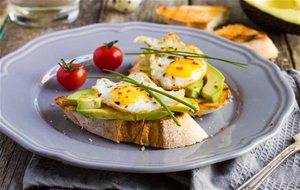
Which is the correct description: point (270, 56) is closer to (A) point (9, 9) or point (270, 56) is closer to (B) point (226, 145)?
(B) point (226, 145)

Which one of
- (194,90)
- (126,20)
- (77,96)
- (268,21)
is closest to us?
(77,96)

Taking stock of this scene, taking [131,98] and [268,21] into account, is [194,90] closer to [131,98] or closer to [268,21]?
[131,98]

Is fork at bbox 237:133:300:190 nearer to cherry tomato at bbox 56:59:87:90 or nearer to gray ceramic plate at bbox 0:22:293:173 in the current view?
gray ceramic plate at bbox 0:22:293:173

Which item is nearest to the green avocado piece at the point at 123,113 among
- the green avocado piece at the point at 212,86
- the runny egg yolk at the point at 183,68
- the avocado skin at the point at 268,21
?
the green avocado piece at the point at 212,86

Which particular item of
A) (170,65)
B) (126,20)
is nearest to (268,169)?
(170,65)

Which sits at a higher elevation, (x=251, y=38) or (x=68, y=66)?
(x=68, y=66)

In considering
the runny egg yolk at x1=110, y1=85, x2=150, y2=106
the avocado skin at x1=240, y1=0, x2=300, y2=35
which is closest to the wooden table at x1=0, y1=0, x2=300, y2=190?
the avocado skin at x1=240, y1=0, x2=300, y2=35

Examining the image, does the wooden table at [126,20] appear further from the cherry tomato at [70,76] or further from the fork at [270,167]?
the fork at [270,167]

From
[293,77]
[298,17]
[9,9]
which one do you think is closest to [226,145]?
[293,77]
